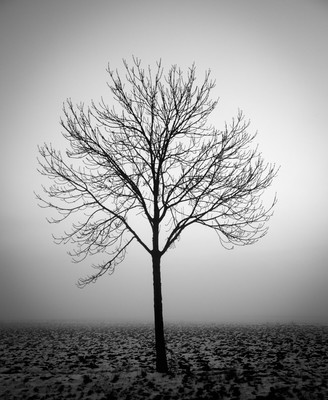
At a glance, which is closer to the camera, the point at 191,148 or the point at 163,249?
the point at 163,249

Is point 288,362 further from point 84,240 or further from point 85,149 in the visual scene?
point 85,149

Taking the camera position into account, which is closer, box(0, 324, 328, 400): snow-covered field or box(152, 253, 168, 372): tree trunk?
box(0, 324, 328, 400): snow-covered field

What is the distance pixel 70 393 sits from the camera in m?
5.85

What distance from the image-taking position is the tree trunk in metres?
7.46

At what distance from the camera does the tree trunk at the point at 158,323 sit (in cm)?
746

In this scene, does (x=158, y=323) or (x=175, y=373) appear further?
(x=158, y=323)

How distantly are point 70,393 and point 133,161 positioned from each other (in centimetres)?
678

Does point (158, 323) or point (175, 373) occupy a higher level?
point (158, 323)

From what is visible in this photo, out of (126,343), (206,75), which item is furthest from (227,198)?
(126,343)

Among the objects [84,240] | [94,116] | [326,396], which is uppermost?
[94,116]

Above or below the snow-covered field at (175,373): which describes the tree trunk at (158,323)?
above

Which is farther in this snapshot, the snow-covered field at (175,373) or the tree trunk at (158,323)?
the tree trunk at (158,323)

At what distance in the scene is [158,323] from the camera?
7.76 meters

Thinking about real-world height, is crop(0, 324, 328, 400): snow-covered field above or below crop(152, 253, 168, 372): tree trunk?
below
